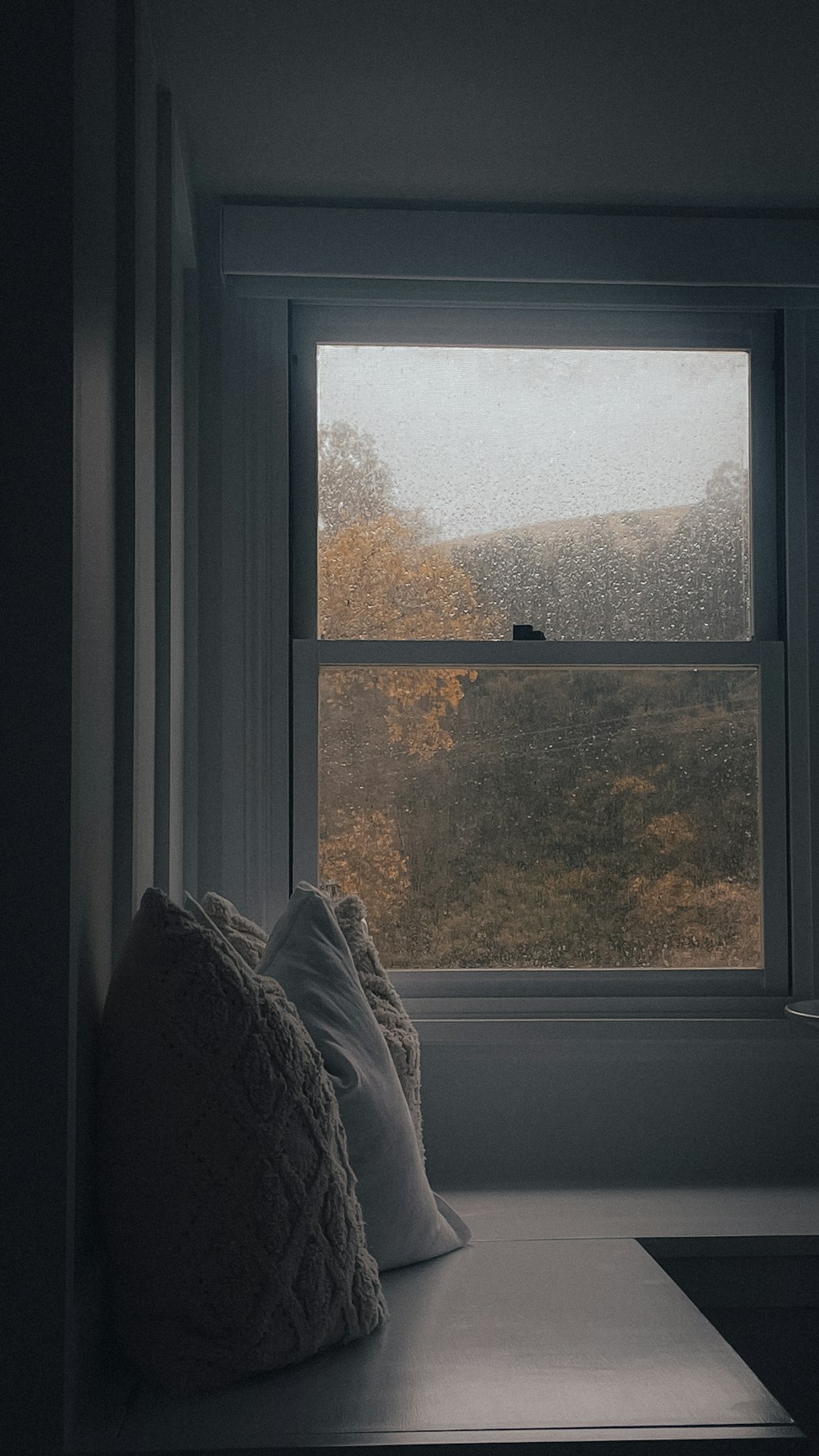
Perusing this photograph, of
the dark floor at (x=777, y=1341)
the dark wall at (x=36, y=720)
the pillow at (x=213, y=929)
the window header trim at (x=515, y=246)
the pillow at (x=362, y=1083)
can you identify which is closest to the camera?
the dark wall at (x=36, y=720)

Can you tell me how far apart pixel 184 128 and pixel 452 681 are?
1241 millimetres

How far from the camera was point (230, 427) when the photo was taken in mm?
2686

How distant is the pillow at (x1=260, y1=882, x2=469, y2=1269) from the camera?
1695 millimetres

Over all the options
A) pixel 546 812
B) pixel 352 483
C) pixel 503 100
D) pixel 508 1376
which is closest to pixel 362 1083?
pixel 508 1376

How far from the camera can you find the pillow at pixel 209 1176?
133 cm

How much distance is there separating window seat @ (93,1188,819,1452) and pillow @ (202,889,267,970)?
1.70 ft

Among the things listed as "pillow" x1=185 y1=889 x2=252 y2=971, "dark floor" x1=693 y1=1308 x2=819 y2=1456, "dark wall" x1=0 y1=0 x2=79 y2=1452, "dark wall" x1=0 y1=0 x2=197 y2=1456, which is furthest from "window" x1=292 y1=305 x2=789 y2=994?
"dark wall" x1=0 y1=0 x2=79 y2=1452

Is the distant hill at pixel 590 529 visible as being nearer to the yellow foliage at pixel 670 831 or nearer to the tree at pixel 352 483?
the tree at pixel 352 483

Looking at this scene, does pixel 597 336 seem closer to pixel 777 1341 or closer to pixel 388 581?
pixel 388 581

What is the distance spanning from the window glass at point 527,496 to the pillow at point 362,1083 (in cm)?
102

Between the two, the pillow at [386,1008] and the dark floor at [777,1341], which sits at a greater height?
the pillow at [386,1008]

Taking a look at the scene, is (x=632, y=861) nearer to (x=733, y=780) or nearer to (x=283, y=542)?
(x=733, y=780)

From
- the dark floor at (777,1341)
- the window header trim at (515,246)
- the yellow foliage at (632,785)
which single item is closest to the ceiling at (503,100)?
the window header trim at (515,246)

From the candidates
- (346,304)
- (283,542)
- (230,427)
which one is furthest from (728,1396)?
(346,304)
